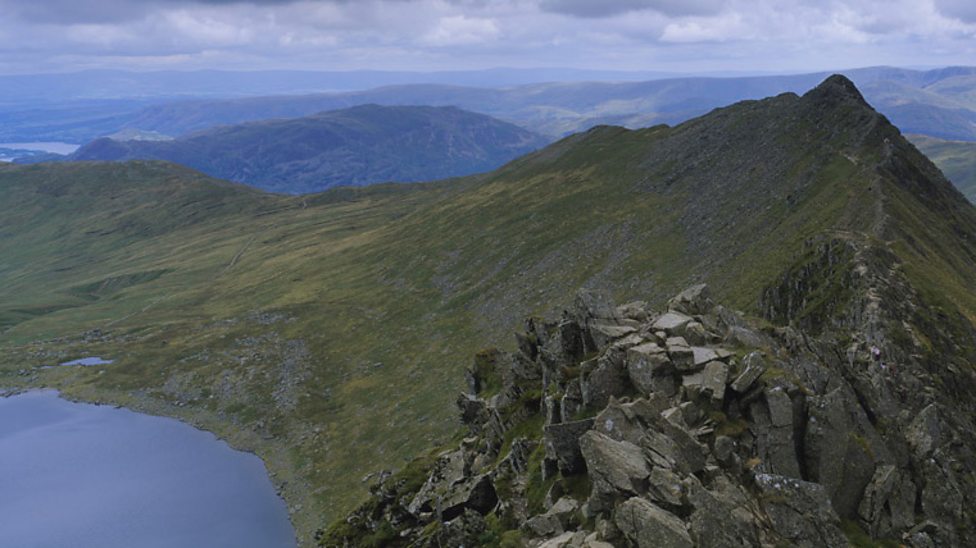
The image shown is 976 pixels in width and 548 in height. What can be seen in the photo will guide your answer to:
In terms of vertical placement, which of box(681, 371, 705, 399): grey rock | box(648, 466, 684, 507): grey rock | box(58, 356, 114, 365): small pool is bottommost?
box(58, 356, 114, 365): small pool

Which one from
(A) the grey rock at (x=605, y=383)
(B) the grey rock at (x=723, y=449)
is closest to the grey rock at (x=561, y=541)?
(B) the grey rock at (x=723, y=449)

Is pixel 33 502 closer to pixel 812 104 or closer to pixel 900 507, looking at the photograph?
pixel 900 507

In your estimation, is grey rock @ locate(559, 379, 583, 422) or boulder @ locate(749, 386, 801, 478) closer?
boulder @ locate(749, 386, 801, 478)

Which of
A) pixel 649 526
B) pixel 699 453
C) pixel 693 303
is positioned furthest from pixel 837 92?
pixel 649 526

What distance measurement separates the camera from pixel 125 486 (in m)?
98.1

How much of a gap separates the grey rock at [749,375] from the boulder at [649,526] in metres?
7.43

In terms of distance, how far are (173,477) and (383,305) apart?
6166 cm

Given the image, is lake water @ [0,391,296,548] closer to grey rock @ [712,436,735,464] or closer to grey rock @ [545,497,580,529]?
grey rock @ [545,497,580,529]

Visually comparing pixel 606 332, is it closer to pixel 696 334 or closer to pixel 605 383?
pixel 605 383

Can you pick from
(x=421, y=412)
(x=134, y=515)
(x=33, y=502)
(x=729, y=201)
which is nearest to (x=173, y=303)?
(x=33, y=502)

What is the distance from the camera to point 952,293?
2586 inches

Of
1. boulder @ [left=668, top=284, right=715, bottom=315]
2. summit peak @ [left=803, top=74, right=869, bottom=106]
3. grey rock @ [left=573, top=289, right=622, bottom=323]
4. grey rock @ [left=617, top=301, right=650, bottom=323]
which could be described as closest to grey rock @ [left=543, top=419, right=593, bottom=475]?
grey rock @ [left=573, top=289, right=622, bottom=323]

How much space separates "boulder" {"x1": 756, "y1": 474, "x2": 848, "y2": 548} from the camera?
71.1ft

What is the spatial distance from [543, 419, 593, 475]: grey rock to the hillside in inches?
675
